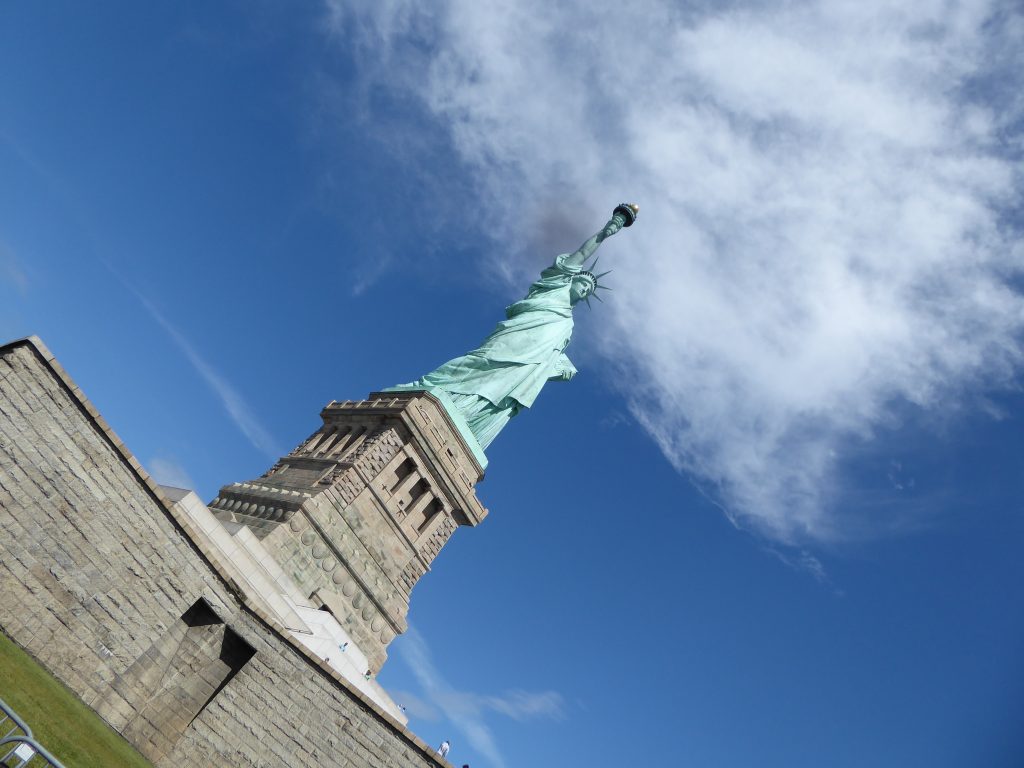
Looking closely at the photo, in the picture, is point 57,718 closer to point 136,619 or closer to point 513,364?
point 136,619

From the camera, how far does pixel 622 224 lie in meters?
43.3

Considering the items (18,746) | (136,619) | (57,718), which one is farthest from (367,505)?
(18,746)

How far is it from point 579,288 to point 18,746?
114 ft

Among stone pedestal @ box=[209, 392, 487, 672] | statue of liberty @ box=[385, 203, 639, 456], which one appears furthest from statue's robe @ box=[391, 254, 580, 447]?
stone pedestal @ box=[209, 392, 487, 672]

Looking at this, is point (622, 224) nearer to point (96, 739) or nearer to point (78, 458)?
point (78, 458)

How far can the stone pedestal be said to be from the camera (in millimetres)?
26672

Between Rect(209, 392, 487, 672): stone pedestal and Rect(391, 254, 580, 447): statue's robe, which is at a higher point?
Rect(391, 254, 580, 447): statue's robe

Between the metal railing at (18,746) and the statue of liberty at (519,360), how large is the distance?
23.9m

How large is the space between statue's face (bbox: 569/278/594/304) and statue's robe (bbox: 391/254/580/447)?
315 millimetres

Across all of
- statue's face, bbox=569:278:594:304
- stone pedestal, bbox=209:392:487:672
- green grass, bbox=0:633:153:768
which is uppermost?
statue's face, bbox=569:278:594:304

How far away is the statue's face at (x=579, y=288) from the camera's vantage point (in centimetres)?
4031

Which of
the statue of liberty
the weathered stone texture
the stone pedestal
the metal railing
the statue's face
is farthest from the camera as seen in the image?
the statue's face

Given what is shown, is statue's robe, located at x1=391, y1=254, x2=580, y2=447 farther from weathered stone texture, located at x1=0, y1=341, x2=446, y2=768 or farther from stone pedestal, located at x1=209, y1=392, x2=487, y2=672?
weathered stone texture, located at x1=0, y1=341, x2=446, y2=768

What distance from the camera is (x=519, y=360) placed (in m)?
36.6
